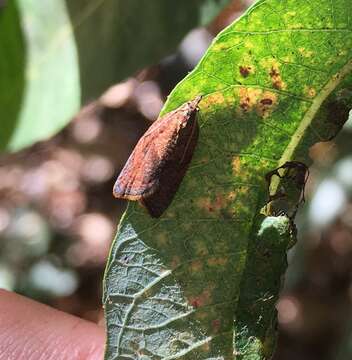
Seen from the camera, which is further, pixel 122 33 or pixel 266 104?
pixel 122 33

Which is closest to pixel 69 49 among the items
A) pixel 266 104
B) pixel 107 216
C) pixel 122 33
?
pixel 122 33

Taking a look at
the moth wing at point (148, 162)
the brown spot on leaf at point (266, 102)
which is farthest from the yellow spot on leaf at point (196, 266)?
the brown spot on leaf at point (266, 102)

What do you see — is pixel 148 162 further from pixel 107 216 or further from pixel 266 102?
pixel 107 216

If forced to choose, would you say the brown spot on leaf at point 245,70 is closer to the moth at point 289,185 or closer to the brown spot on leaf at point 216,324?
the moth at point 289,185

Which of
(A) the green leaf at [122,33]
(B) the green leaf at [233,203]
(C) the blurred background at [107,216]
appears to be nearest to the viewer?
(B) the green leaf at [233,203]

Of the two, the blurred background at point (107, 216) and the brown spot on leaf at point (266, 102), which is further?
the blurred background at point (107, 216)

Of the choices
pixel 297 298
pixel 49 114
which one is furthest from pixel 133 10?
pixel 297 298
